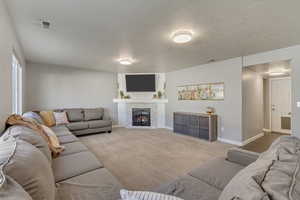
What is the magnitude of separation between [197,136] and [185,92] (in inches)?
65.2

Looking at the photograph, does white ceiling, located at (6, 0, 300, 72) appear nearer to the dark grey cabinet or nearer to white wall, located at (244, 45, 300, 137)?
white wall, located at (244, 45, 300, 137)

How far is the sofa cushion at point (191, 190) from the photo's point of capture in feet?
3.75

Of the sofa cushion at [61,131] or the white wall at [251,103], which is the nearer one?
the sofa cushion at [61,131]

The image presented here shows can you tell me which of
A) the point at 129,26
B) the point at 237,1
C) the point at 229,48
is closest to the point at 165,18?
the point at 129,26

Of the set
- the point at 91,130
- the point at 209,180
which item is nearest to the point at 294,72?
the point at 209,180

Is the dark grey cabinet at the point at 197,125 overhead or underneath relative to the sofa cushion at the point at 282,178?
underneath

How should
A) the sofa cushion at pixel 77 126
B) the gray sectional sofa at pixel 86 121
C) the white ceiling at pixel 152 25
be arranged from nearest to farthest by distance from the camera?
the white ceiling at pixel 152 25
the sofa cushion at pixel 77 126
the gray sectional sofa at pixel 86 121

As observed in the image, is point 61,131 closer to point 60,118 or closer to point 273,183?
point 60,118

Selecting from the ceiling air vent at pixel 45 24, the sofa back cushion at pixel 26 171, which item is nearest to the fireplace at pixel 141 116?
the ceiling air vent at pixel 45 24

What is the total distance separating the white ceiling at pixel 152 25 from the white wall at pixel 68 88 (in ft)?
5.02

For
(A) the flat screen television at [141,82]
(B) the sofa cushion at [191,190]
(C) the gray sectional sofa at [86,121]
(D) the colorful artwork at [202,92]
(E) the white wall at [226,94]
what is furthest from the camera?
(A) the flat screen television at [141,82]

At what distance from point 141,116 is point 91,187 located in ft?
16.6

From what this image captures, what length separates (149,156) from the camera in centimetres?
314

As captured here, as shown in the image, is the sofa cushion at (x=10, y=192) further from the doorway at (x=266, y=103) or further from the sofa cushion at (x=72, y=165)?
the doorway at (x=266, y=103)
